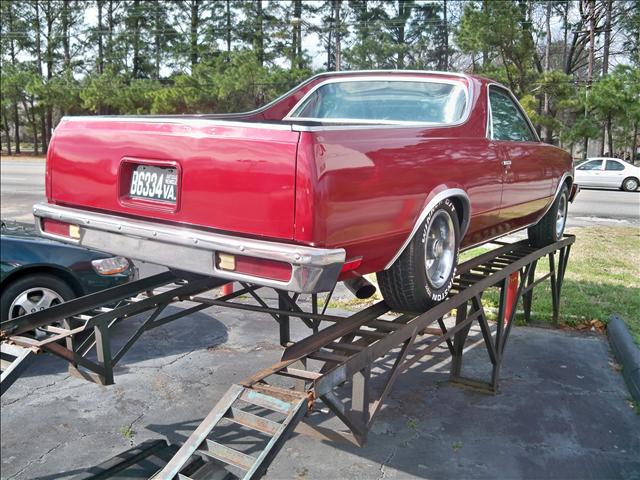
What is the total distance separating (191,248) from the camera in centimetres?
292

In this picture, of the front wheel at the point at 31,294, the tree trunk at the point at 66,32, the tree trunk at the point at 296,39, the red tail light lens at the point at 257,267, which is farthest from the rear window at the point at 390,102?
the tree trunk at the point at 66,32

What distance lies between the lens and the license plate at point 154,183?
121 inches

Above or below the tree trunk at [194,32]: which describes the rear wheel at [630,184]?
below

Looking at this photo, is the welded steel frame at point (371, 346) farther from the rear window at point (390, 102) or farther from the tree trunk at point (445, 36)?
the tree trunk at point (445, 36)

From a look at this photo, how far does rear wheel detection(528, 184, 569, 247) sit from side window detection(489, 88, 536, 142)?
0.93 meters

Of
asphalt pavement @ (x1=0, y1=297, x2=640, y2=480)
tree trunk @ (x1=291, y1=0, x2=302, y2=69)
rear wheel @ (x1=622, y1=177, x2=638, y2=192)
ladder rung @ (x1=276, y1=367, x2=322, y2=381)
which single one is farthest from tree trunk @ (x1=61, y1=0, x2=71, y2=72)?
ladder rung @ (x1=276, y1=367, x2=322, y2=381)

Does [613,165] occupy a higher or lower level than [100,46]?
lower

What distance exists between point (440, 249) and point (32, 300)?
3.78m

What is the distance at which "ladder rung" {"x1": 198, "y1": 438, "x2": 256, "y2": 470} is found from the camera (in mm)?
2333

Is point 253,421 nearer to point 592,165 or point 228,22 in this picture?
point 592,165

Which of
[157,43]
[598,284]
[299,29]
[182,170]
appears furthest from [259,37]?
[182,170]

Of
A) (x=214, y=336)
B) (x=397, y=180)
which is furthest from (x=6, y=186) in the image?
(x=397, y=180)

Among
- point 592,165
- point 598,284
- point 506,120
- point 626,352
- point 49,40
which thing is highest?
point 49,40

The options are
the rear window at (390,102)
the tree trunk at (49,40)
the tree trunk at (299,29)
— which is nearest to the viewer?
the rear window at (390,102)
